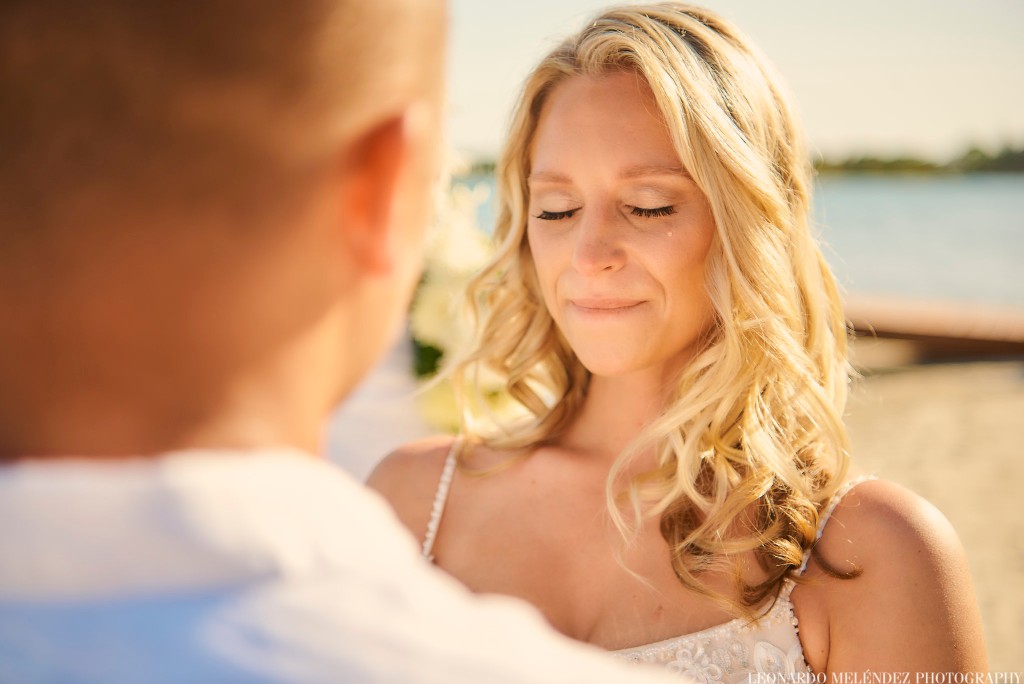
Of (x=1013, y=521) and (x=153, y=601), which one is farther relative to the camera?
(x=1013, y=521)

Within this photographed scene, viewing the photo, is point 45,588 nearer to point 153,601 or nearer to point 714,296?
point 153,601

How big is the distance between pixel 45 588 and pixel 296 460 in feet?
0.66

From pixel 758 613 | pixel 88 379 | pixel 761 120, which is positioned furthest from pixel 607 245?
pixel 88 379

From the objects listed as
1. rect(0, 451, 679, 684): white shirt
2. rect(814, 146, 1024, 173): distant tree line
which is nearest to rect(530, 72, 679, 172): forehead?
rect(0, 451, 679, 684): white shirt

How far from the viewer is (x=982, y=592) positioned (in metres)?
5.85

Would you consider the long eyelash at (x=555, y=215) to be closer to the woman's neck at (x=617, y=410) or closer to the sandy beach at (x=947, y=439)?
the woman's neck at (x=617, y=410)

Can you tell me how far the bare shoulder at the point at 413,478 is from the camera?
267 cm

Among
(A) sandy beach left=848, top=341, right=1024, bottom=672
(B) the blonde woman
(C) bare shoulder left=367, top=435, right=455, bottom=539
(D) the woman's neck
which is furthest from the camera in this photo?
(A) sandy beach left=848, top=341, right=1024, bottom=672

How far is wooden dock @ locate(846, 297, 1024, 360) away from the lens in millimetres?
12672

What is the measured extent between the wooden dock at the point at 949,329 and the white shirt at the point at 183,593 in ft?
41.3

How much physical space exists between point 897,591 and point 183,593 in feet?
5.98

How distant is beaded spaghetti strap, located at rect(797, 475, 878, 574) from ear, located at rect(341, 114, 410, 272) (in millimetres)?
1749

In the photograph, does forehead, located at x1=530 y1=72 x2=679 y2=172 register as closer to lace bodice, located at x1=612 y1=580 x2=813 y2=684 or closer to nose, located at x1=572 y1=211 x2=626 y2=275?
nose, located at x1=572 y1=211 x2=626 y2=275

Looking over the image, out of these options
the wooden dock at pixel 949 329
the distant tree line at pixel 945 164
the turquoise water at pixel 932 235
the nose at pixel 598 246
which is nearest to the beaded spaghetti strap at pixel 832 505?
the nose at pixel 598 246
